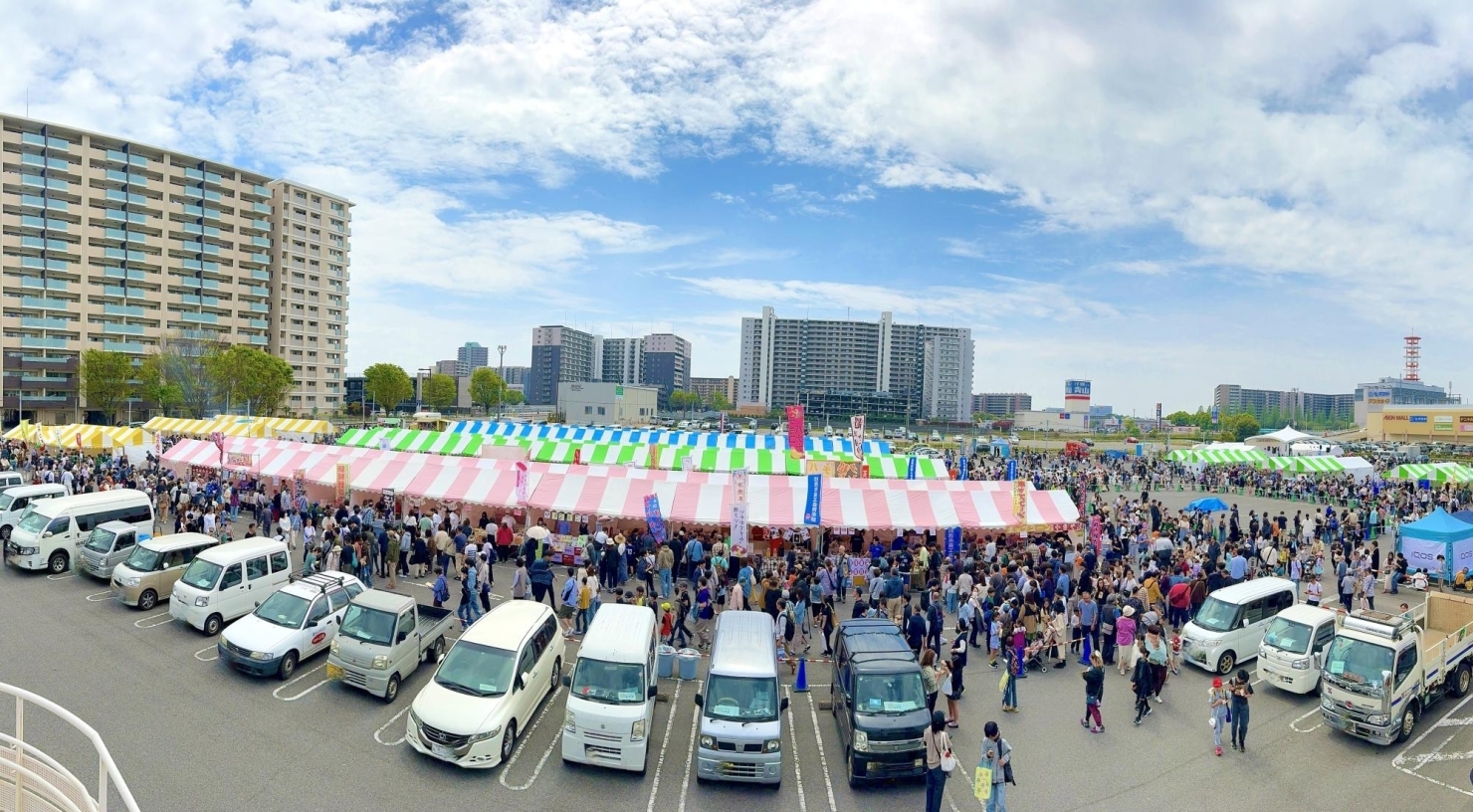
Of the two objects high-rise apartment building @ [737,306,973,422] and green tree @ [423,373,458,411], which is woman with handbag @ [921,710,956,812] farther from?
high-rise apartment building @ [737,306,973,422]

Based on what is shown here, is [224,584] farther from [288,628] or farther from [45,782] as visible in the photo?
[45,782]

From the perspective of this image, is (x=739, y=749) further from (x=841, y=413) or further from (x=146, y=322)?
(x=841, y=413)

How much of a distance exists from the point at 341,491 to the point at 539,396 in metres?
163

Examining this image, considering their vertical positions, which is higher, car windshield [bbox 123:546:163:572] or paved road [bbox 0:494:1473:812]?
car windshield [bbox 123:546:163:572]

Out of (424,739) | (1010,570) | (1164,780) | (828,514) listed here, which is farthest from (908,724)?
(828,514)

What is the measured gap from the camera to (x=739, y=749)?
8547 millimetres

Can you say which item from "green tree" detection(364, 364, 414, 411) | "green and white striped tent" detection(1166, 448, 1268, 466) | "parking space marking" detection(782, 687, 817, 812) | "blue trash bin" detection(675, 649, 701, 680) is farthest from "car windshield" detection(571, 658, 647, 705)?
"green tree" detection(364, 364, 414, 411)

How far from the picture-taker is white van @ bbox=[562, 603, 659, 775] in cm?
877

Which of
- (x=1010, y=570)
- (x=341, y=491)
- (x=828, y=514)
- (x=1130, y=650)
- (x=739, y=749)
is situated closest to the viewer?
(x=739, y=749)

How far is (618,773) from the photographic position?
9.04 m

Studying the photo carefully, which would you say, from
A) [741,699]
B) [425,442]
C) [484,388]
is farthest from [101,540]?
[484,388]

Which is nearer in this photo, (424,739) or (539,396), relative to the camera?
(424,739)

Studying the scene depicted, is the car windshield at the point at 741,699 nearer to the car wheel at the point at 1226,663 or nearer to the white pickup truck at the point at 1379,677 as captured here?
the white pickup truck at the point at 1379,677

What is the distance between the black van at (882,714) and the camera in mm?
8766
